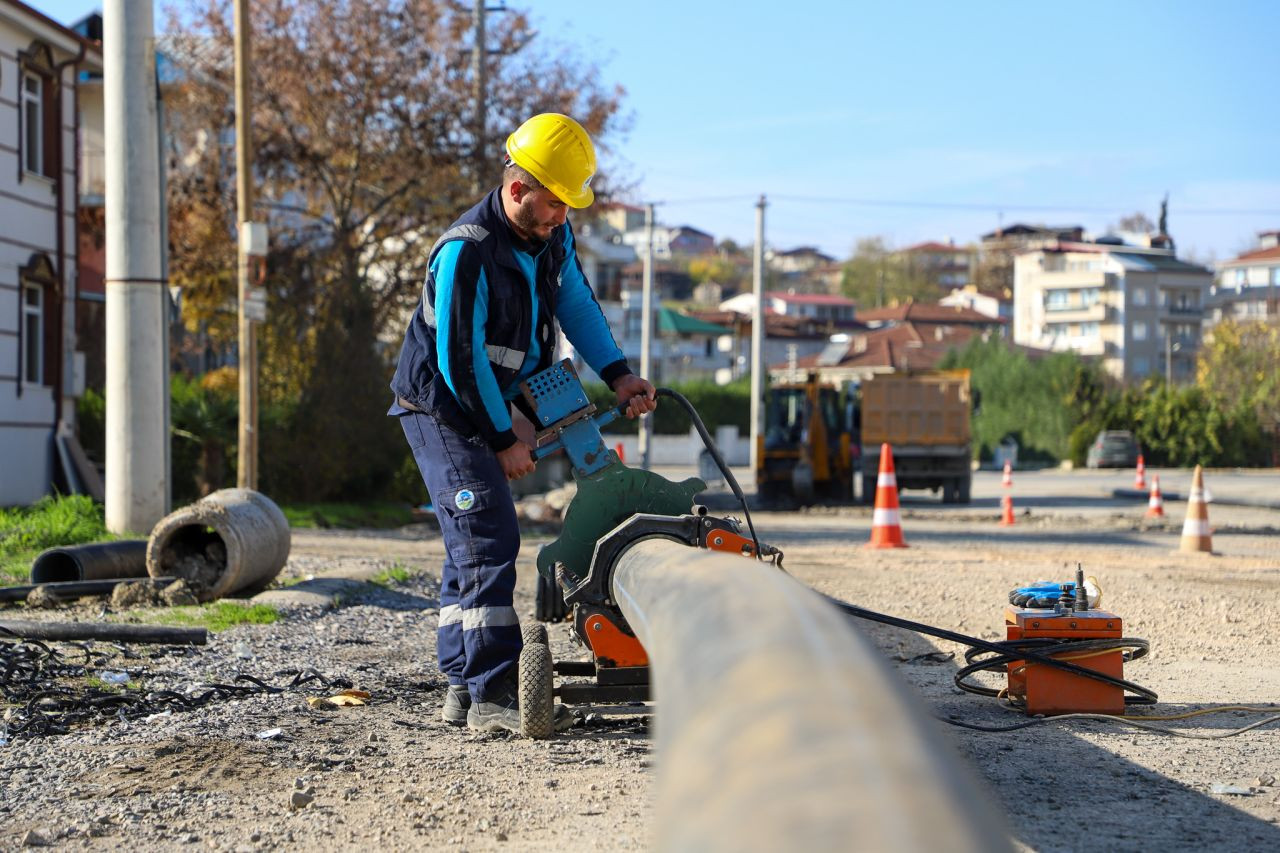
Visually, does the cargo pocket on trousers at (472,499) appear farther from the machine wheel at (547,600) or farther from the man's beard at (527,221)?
the machine wheel at (547,600)

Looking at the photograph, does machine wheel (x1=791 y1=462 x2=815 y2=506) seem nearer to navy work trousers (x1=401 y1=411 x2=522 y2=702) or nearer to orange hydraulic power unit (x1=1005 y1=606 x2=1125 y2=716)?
orange hydraulic power unit (x1=1005 y1=606 x2=1125 y2=716)

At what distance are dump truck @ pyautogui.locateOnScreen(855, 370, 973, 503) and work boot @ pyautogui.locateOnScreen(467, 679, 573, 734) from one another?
24159 mm

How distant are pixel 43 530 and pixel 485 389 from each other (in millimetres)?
9228

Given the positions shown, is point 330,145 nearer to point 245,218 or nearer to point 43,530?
point 245,218

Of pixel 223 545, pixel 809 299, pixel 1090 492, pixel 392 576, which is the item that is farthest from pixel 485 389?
pixel 809 299

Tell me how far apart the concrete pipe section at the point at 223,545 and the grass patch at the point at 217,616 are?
447 mm

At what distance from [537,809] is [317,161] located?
2215 cm

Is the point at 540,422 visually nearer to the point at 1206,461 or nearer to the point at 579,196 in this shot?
the point at 579,196

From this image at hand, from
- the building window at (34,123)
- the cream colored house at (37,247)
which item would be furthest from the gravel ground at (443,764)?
the building window at (34,123)

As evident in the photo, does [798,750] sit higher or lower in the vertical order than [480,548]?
higher

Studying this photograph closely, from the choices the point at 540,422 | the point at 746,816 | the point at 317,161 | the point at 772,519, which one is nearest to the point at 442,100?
the point at 317,161

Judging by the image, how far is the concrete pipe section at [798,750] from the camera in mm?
1351

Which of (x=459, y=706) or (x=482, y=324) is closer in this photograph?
(x=482, y=324)

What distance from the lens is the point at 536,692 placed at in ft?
16.2
